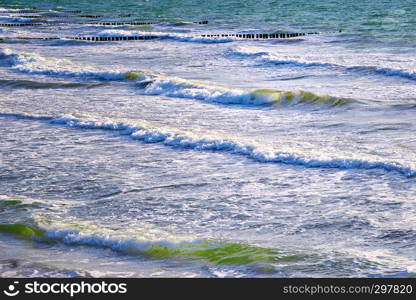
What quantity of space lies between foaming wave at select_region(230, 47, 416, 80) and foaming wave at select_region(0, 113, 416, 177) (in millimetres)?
8580

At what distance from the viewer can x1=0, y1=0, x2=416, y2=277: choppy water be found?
737 cm

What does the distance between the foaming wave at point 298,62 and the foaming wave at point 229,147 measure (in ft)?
28.1

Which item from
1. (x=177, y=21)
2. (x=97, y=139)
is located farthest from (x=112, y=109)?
(x=177, y=21)

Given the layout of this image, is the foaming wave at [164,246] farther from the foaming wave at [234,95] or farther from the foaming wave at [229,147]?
the foaming wave at [234,95]

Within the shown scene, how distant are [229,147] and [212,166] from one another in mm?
1173

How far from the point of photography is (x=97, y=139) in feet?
42.9

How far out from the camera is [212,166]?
1094cm

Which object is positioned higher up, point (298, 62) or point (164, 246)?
point (164, 246)

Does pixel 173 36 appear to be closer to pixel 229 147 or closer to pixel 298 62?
pixel 298 62

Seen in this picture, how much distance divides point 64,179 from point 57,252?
2868 mm

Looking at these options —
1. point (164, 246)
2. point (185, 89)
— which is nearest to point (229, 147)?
point (164, 246)

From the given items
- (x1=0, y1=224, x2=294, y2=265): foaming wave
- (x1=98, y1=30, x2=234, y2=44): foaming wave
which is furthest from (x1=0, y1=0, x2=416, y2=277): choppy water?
(x1=98, y1=30, x2=234, y2=44): foaming wave

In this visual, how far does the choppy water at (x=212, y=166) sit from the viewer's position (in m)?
7.37

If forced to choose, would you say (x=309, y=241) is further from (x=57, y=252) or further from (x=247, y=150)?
(x=247, y=150)
